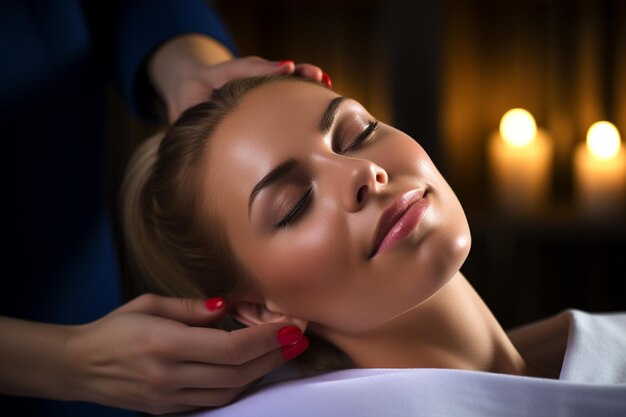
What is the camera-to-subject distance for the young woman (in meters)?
0.76

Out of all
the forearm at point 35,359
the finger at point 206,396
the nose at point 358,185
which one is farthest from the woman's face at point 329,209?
the forearm at point 35,359

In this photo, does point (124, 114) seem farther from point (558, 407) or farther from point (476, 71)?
point (558, 407)

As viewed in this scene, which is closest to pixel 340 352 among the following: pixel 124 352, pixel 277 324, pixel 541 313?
pixel 277 324

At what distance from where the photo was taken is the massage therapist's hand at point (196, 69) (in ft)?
3.09

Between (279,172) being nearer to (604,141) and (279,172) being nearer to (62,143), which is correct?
(62,143)

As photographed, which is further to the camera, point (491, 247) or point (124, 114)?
point (491, 247)

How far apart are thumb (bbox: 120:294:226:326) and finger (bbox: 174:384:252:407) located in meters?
0.07

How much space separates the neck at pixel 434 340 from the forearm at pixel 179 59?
0.40 m

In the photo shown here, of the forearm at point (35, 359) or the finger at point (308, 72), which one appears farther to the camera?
the finger at point (308, 72)

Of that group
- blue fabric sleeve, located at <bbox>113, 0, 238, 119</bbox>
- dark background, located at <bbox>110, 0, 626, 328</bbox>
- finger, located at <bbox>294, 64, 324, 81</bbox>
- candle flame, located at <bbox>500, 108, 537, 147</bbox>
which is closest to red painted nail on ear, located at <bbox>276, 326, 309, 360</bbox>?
finger, located at <bbox>294, 64, 324, 81</bbox>

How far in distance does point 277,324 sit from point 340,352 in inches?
5.2

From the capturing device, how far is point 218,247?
88 centimetres

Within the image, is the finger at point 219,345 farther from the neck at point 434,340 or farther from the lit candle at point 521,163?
the lit candle at point 521,163

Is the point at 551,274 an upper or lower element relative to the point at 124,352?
lower
